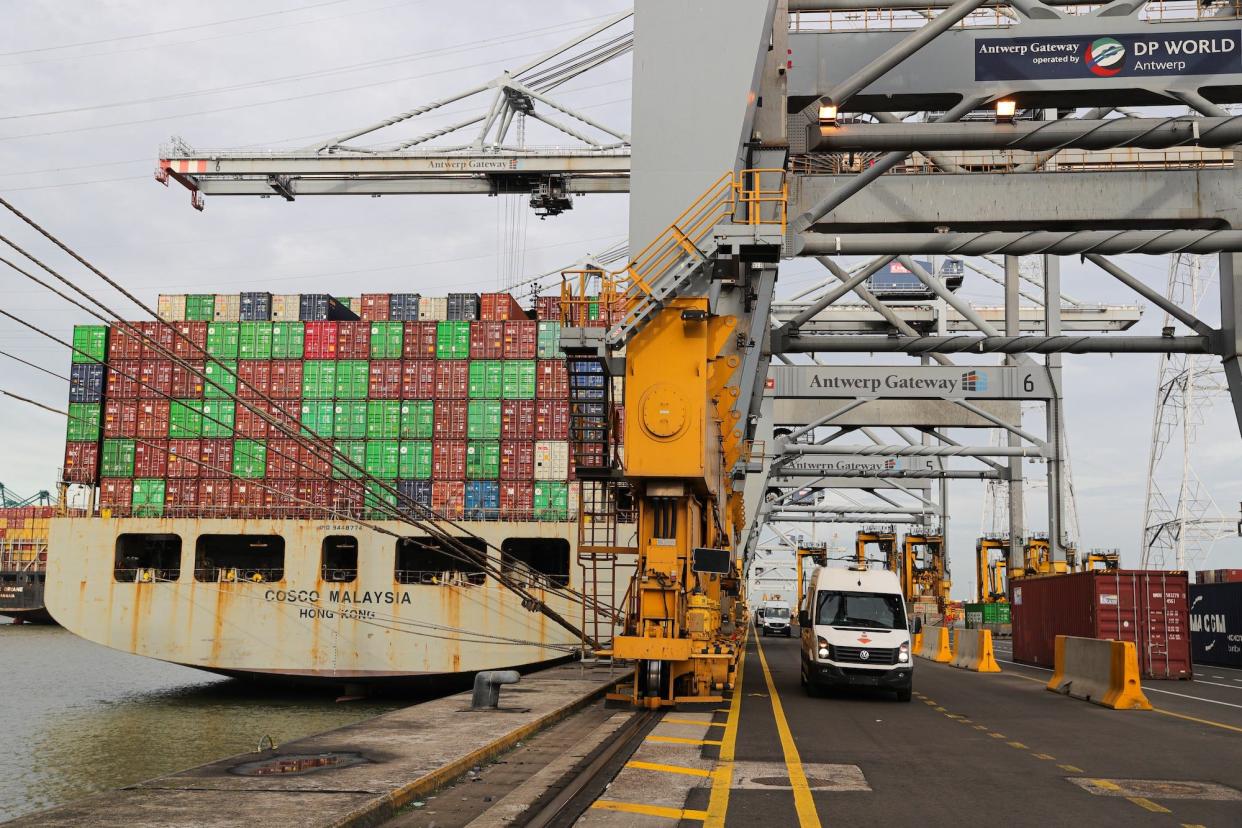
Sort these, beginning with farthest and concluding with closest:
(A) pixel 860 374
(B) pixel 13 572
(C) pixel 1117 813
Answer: (B) pixel 13 572
(A) pixel 860 374
(C) pixel 1117 813

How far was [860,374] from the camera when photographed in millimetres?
30766

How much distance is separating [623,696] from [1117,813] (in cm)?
797

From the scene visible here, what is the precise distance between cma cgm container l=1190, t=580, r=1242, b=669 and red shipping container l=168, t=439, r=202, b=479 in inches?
1337

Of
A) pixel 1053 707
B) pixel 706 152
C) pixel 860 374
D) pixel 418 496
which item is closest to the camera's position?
pixel 706 152

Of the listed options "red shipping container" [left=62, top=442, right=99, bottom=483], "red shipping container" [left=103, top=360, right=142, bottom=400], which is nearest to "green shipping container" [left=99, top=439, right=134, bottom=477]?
"red shipping container" [left=62, top=442, right=99, bottom=483]

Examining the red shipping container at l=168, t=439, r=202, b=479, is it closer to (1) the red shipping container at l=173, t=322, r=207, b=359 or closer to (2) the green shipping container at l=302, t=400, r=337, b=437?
(1) the red shipping container at l=173, t=322, r=207, b=359

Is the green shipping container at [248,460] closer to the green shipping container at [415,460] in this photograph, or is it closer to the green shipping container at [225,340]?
the green shipping container at [225,340]

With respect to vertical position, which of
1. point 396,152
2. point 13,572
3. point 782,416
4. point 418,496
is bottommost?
point 13,572

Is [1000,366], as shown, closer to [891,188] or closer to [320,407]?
[891,188]

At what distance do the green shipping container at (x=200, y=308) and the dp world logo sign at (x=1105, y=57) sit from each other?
111 feet

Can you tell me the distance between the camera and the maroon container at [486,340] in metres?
38.1

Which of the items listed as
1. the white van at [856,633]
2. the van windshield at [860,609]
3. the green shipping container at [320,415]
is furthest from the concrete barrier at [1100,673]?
the green shipping container at [320,415]

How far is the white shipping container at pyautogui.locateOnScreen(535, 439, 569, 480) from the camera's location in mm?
35938

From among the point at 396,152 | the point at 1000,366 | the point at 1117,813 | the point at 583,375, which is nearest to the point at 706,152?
the point at 583,375
